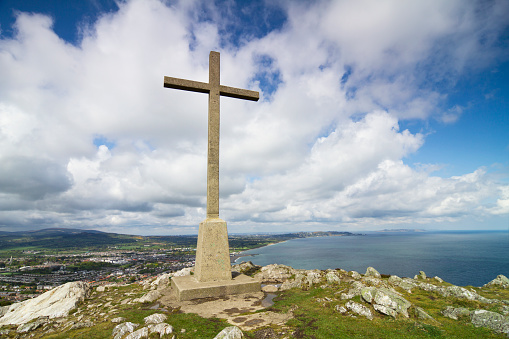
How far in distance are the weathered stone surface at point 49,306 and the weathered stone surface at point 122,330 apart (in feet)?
18.6

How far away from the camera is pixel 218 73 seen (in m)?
15.1

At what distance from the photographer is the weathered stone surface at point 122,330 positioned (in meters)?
7.51

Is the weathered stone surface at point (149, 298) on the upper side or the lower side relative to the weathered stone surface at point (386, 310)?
lower

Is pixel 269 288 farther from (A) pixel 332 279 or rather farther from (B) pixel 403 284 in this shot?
(B) pixel 403 284

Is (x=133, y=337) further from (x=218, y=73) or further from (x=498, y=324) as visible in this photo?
(x=218, y=73)

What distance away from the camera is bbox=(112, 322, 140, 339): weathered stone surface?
7.51 meters

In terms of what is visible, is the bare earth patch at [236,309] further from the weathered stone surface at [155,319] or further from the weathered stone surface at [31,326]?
the weathered stone surface at [31,326]

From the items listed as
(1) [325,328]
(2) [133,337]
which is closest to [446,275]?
(1) [325,328]

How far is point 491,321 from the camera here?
760cm

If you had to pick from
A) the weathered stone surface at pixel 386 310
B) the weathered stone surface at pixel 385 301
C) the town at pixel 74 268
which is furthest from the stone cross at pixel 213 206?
the town at pixel 74 268

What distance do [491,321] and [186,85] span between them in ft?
54.8

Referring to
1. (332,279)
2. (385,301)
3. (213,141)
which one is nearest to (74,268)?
(213,141)

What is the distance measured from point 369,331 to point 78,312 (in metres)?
12.7

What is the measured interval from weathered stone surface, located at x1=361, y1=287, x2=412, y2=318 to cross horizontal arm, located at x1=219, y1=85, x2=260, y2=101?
12357 millimetres
